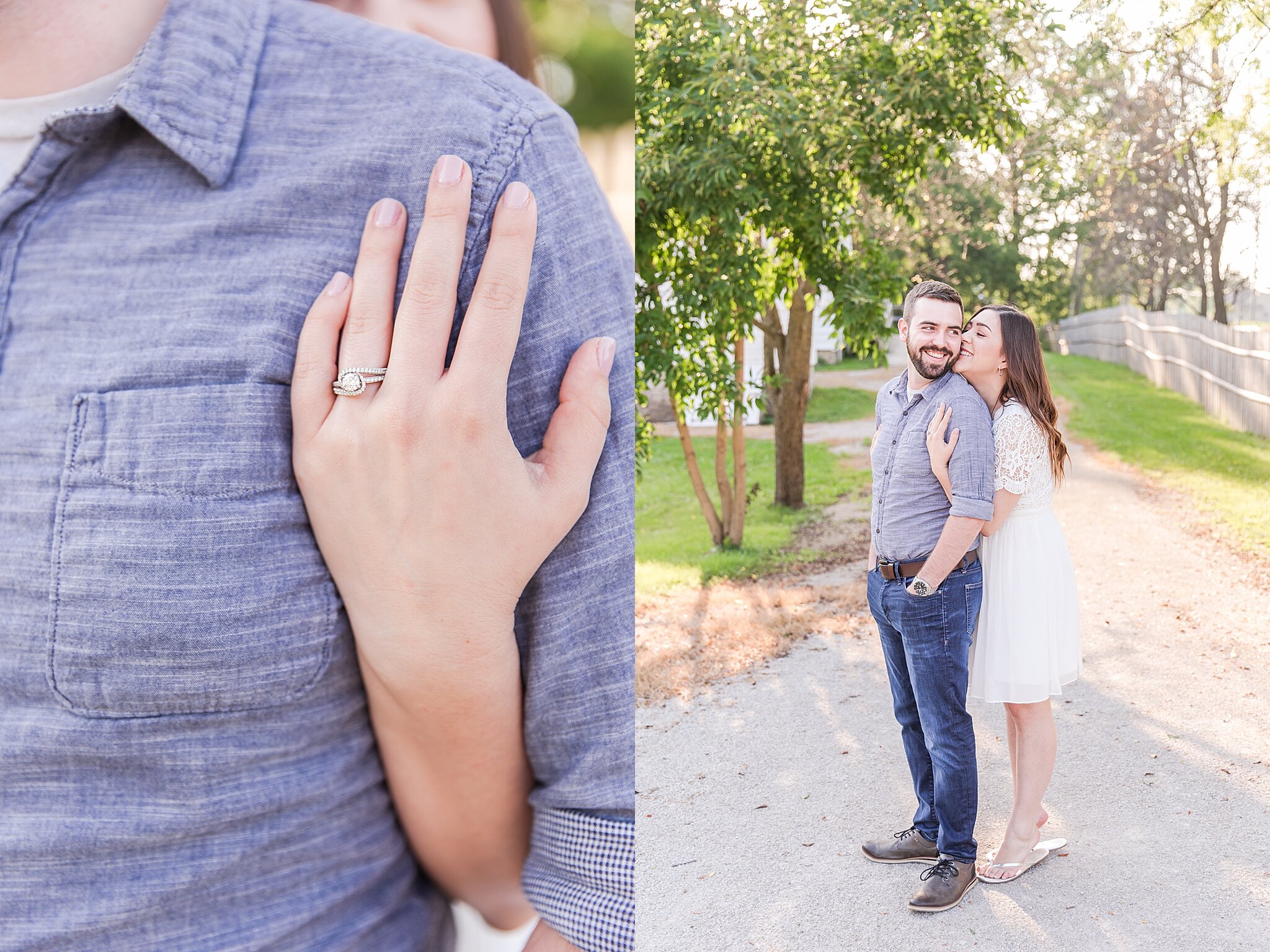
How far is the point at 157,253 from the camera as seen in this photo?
835 mm

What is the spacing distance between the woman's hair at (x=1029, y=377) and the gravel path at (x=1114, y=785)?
0.35ft

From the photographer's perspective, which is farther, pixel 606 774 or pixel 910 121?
pixel 910 121

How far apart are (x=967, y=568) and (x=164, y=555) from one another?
4.03 feet

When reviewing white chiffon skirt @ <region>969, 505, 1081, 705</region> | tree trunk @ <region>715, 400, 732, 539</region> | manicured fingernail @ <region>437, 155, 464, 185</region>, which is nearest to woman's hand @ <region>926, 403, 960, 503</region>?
white chiffon skirt @ <region>969, 505, 1081, 705</region>

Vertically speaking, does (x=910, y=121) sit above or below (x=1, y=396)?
above

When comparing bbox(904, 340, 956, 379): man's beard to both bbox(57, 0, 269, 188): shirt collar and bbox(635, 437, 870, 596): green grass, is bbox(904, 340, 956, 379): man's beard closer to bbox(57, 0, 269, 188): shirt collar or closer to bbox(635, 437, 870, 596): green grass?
Answer: bbox(635, 437, 870, 596): green grass

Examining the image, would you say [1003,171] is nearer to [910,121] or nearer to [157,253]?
[910,121]

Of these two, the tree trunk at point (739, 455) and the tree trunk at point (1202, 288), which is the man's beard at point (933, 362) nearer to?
the tree trunk at point (1202, 288)

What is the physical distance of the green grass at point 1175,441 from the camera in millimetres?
1663

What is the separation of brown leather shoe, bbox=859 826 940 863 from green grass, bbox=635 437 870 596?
546 mm

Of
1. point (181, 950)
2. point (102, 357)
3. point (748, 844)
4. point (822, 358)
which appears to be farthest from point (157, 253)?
point (748, 844)

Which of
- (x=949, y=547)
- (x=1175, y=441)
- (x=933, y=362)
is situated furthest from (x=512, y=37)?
(x=1175, y=441)

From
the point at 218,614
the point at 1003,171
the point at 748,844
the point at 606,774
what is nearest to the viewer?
the point at 218,614

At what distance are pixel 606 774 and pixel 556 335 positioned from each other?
39cm
